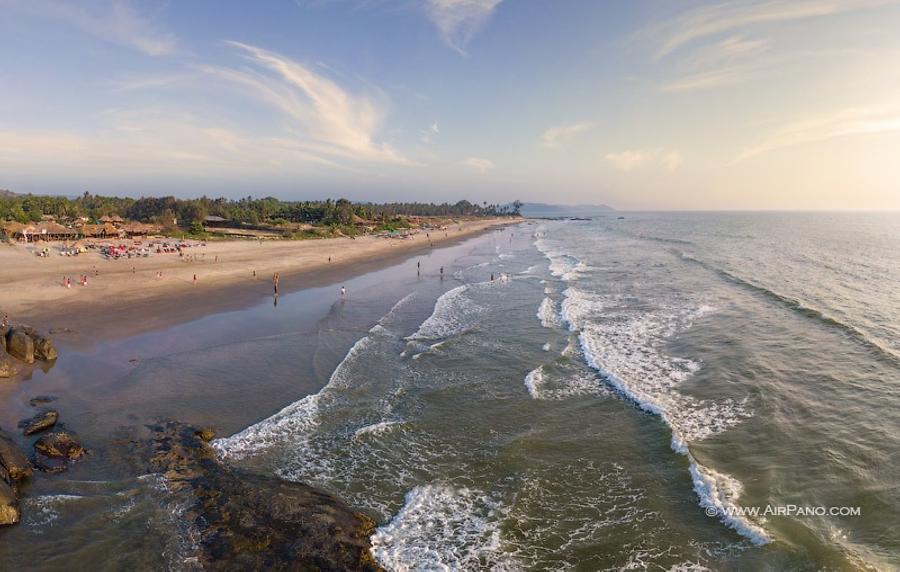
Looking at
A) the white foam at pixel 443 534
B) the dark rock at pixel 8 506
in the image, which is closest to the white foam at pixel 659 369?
the white foam at pixel 443 534

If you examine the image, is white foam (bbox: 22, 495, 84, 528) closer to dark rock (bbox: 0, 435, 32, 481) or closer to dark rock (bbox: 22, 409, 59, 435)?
dark rock (bbox: 0, 435, 32, 481)

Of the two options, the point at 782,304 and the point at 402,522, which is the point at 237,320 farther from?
the point at 782,304

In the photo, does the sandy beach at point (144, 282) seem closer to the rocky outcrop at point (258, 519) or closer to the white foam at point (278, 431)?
the white foam at point (278, 431)

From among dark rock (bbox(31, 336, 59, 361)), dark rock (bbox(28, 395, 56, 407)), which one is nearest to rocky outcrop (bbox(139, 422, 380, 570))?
dark rock (bbox(28, 395, 56, 407))

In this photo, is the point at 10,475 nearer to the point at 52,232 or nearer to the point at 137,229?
the point at 52,232

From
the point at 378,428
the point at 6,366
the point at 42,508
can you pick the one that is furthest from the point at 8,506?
the point at 6,366

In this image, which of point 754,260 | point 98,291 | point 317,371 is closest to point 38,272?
point 98,291
